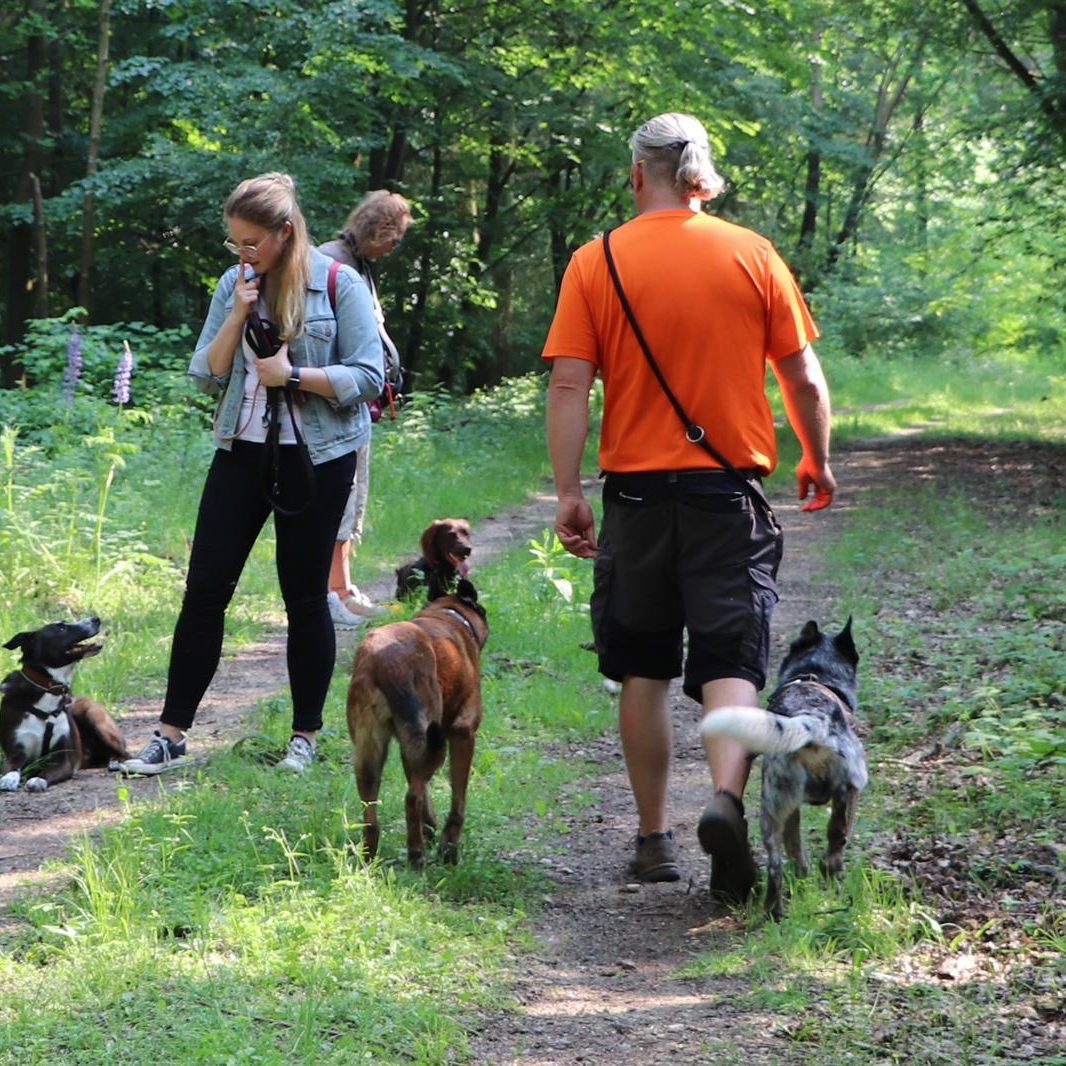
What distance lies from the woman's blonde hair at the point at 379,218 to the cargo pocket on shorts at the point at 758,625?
3.94m

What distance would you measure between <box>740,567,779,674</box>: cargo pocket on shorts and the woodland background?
383 inches

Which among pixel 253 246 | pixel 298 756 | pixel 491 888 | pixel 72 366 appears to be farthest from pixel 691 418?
pixel 72 366

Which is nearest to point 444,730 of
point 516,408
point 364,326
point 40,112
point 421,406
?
point 364,326

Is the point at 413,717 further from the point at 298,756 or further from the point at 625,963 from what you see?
the point at 298,756

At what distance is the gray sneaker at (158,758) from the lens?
5.71 m

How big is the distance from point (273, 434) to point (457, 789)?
153 centimetres

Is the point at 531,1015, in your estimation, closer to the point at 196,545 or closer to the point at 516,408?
the point at 196,545

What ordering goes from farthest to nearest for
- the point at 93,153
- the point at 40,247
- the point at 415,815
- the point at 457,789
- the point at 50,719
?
the point at 40,247 < the point at 93,153 < the point at 50,719 < the point at 457,789 < the point at 415,815

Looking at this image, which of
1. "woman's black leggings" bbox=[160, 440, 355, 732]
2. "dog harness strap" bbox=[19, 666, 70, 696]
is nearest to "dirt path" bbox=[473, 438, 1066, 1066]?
"woman's black leggings" bbox=[160, 440, 355, 732]

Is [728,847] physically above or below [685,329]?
below

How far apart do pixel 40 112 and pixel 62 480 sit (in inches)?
548

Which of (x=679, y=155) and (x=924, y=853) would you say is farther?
(x=924, y=853)

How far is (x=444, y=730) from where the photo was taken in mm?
4926

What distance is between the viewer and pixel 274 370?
5270 millimetres
